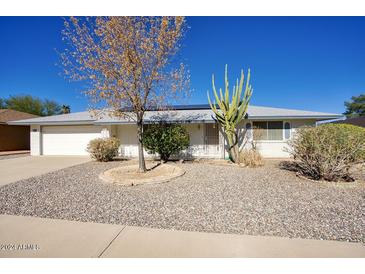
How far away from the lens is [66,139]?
46.8 ft

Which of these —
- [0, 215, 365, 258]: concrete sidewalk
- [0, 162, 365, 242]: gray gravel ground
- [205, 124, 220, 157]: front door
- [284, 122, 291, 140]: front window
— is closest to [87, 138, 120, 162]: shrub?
[0, 162, 365, 242]: gray gravel ground

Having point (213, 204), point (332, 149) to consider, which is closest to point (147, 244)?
point (213, 204)

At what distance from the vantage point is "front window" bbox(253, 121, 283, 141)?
38.5ft

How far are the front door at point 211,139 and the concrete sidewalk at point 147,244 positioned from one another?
376 inches

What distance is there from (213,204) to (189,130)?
8653 millimetres

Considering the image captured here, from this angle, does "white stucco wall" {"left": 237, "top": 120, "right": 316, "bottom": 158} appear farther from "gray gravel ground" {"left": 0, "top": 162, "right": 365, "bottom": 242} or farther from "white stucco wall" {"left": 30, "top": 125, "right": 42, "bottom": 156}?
"white stucco wall" {"left": 30, "top": 125, "right": 42, "bottom": 156}

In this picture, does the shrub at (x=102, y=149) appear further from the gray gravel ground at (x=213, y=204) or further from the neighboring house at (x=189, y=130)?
the gray gravel ground at (x=213, y=204)

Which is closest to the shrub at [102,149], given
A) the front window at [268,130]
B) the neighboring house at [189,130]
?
the neighboring house at [189,130]

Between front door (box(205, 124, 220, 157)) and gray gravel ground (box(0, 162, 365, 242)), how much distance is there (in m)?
5.85

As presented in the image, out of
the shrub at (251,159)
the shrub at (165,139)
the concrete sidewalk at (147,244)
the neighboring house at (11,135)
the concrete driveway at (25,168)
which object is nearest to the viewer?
the concrete sidewalk at (147,244)

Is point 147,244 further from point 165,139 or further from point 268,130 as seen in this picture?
point 268,130

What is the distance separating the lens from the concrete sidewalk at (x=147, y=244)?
8.55 ft

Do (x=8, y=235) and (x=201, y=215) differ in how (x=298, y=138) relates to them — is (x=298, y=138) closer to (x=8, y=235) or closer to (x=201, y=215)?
(x=201, y=215)

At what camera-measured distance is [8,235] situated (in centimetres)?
314
